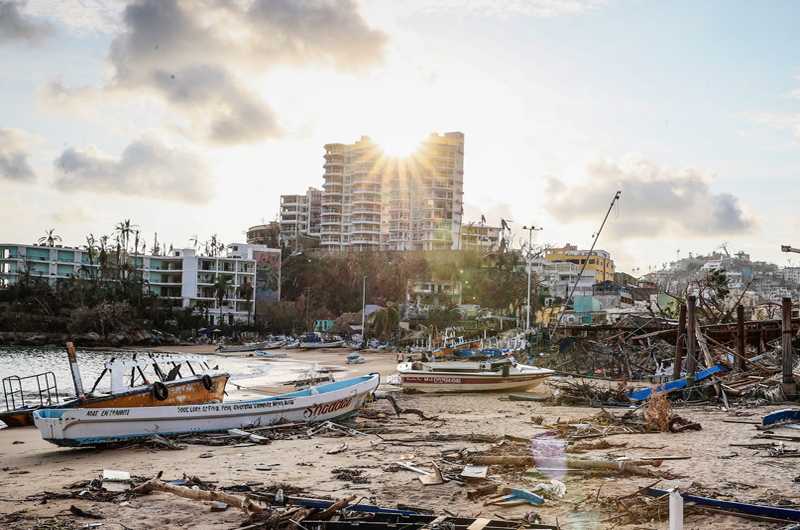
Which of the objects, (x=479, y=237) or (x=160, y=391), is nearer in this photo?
(x=160, y=391)

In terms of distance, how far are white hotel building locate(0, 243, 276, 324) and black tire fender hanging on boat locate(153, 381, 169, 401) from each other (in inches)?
3159

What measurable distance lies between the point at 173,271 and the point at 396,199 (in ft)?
146

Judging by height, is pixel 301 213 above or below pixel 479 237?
above

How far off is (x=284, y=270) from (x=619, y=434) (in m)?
95.1

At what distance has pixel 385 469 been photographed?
10.8m

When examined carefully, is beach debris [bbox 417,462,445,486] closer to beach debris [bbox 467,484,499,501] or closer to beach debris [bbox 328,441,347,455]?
beach debris [bbox 467,484,499,501]

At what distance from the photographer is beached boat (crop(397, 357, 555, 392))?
26.3 metres

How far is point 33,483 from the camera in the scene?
1116 centimetres

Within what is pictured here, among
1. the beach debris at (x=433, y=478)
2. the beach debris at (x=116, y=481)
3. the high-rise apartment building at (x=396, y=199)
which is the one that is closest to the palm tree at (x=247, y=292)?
the high-rise apartment building at (x=396, y=199)

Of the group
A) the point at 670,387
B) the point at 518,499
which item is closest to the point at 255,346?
the point at 670,387

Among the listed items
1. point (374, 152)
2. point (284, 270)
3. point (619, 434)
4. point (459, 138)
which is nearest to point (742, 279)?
point (459, 138)

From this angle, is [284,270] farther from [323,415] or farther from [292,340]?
[323,415]

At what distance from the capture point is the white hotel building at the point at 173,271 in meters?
95.2

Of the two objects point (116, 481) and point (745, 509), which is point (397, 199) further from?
point (745, 509)
